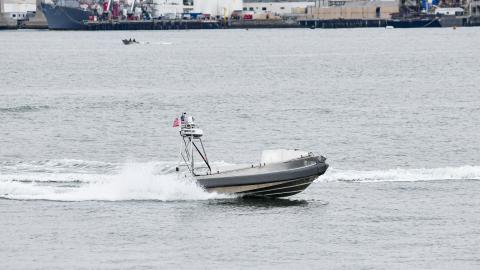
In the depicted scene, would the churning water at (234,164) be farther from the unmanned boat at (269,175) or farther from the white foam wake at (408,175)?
the unmanned boat at (269,175)

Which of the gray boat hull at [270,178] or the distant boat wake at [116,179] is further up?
the gray boat hull at [270,178]

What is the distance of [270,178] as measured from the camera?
41375 mm

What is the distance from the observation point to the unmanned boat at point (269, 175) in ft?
136

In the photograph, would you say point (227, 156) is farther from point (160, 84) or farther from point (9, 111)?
point (160, 84)

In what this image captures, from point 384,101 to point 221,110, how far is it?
12.5 metres

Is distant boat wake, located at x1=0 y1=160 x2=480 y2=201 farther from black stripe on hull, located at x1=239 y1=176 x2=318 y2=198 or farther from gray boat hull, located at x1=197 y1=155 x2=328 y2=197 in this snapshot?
black stripe on hull, located at x1=239 y1=176 x2=318 y2=198

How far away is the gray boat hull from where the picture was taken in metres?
41.3

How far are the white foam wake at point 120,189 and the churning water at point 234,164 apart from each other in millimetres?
49

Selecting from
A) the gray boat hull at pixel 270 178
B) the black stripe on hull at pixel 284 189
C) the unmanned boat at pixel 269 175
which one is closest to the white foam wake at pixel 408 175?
the black stripe on hull at pixel 284 189

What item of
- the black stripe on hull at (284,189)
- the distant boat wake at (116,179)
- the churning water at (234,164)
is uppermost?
the black stripe on hull at (284,189)

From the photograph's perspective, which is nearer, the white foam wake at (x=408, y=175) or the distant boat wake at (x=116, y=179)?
the distant boat wake at (x=116, y=179)

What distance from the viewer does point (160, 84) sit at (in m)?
109

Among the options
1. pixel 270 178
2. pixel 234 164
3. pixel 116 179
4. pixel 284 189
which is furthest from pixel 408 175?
pixel 116 179

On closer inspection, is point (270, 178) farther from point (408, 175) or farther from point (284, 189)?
point (408, 175)
